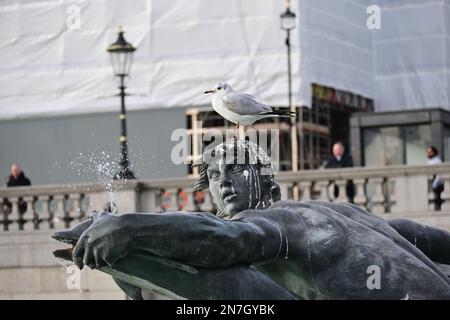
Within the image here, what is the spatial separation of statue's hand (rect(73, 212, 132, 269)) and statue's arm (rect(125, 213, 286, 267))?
3cm

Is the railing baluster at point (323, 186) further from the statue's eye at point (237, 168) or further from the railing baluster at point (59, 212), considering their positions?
the statue's eye at point (237, 168)

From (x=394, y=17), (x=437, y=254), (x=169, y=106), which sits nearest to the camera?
(x=437, y=254)

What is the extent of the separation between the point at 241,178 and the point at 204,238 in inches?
32.4

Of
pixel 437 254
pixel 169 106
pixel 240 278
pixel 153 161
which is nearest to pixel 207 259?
pixel 240 278

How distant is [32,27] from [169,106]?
3.72 metres

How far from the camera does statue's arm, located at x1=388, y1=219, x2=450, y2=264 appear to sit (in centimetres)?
758

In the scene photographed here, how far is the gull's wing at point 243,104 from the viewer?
11.4 metres

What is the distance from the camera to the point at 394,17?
4356 cm

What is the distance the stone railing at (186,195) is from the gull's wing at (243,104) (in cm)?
1574

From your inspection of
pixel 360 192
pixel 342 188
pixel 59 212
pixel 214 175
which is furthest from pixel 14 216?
pixel 214 175

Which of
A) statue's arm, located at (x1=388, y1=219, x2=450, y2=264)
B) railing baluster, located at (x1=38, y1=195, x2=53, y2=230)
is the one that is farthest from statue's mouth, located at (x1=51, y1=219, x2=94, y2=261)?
railing baluster, located at (x1=38, y1=195, x2=53, y2=230)

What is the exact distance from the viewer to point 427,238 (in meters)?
7.61

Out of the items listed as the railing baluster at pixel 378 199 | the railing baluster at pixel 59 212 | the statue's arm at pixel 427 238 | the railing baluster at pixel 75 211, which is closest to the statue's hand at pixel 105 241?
the statue's arm at pixel 427 238
